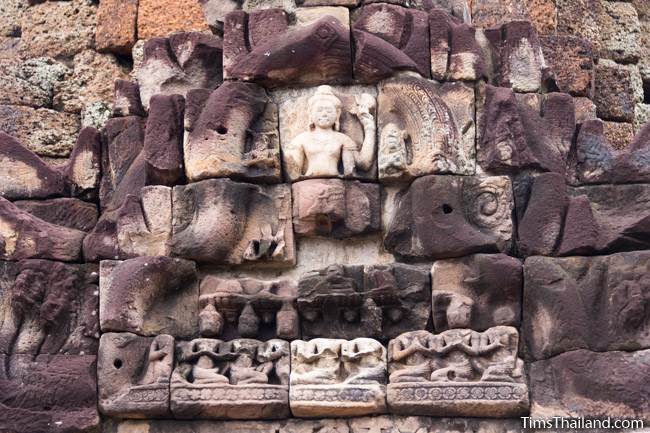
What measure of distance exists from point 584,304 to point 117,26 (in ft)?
13.0

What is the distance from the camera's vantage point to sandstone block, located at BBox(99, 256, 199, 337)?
33.1 ft

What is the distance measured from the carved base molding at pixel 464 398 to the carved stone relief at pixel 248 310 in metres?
0.75

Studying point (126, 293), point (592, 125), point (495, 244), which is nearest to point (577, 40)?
point (592, 125)

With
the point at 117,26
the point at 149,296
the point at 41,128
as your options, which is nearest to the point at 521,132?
the point at 149,296

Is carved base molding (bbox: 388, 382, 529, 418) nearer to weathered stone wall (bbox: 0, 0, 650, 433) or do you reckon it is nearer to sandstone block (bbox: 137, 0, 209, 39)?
weathered stone wall (bbox: 0, 0, 650, 433)

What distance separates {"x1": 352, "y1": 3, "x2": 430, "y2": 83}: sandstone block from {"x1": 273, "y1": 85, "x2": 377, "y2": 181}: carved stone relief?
188 mm

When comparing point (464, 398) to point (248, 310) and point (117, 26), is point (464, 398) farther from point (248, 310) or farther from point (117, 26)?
point (117, 26)

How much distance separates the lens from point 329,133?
1032 cm

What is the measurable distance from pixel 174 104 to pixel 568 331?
2.57m

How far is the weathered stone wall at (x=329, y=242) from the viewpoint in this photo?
9.85 meters

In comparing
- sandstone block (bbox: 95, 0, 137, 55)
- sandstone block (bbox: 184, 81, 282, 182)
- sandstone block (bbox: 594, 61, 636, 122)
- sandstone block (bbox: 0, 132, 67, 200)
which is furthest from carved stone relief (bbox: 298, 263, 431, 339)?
sandstone block (bbox: 95, 0, 137, 55)

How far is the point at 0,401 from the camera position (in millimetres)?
9977

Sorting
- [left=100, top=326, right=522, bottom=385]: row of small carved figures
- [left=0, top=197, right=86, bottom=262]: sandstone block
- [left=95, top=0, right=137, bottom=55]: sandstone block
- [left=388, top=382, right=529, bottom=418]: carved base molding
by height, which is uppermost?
[left=95, top=0, right=137, bottom=55]: sandstone block

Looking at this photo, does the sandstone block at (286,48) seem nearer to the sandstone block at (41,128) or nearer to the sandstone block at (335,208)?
the sandstone block at (335,208)
